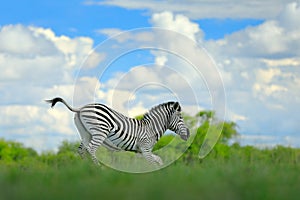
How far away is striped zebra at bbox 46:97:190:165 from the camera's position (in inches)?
486

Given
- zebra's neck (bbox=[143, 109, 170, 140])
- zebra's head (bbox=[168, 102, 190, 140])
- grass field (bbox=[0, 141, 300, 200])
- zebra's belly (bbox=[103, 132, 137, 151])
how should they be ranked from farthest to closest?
1. zebra's head (bbox=[168, 102, 190, 140])
2. zebra's neck (bbox=[143, 109, 170, 140])
3. zebra's belly (bbox=[103, 132, 137, 151])
4. grass field (bbox=[0, 141, 300, 200])

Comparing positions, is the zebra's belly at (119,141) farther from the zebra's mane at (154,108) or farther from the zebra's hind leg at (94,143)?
the zebra's mane at (154,108)

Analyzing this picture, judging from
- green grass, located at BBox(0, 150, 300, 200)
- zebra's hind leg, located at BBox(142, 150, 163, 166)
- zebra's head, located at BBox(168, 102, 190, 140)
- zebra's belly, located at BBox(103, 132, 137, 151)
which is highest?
zebra's head, located at BBox(168, 102, 190, 140)

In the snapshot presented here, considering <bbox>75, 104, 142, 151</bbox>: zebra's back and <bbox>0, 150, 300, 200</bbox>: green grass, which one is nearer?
<bbox>0, 150, 300, 200</bbox>: green grass

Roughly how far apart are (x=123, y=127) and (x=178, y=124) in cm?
145

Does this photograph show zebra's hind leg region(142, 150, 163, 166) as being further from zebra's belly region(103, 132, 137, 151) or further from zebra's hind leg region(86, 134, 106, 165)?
zebra's hind leg region(86, 134, 106, 165)

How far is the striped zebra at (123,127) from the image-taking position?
1234cm

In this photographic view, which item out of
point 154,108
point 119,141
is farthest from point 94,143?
point 154,108

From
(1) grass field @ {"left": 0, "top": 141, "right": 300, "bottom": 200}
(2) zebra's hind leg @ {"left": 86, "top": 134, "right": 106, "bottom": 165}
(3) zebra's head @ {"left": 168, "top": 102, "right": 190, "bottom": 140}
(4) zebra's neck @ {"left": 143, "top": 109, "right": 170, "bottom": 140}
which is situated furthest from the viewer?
(3) zebra's head @ {"left": 168, "top": 102, "right": 190, "bottom": 140}

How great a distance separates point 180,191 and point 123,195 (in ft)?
2.19

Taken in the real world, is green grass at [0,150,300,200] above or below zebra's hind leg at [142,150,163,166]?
below

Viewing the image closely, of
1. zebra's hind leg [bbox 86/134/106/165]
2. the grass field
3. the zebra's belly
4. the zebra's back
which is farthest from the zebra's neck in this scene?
the grass field

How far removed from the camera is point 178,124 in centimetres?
1345

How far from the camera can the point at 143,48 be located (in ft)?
41.6
